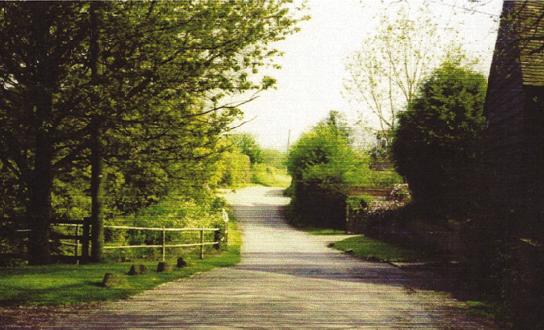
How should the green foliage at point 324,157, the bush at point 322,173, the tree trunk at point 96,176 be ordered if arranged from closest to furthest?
1. the tree trunk at point 96,176
2. the bush at point 322,173
3. the green foliage at point 324,157

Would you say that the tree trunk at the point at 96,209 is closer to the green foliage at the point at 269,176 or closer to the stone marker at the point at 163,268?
the stone marker at the point at 163,268

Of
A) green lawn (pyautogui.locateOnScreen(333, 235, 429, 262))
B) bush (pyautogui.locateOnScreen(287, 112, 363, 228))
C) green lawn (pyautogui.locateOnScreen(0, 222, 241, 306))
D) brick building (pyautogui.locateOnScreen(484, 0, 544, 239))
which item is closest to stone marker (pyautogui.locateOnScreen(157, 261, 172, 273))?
green lawn (pyautogui.locateOnScreen(0, 222, 241, 306))

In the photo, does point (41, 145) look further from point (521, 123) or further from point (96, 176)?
point (521, 123)

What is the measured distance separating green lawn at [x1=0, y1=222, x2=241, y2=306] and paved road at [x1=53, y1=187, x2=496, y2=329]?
555 mm

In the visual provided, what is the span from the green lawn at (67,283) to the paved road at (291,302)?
55 centimetres

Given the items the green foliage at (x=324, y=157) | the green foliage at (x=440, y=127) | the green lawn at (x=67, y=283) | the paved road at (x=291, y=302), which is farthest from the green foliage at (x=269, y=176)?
the green lawn at (x=67, y=283)

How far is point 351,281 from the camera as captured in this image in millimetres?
14898

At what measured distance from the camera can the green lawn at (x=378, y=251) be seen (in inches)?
864

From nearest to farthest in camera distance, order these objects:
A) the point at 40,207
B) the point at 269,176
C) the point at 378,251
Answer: the point at 40,207
the point at 378,251
the point at 269,176

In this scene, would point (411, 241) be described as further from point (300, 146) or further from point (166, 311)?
point (300, 146)

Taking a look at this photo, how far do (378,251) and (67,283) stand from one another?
15.4 m

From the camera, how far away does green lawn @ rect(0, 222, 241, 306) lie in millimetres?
10844

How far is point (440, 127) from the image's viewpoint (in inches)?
925

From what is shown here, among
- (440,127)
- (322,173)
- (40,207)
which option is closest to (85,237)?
(40,207)
